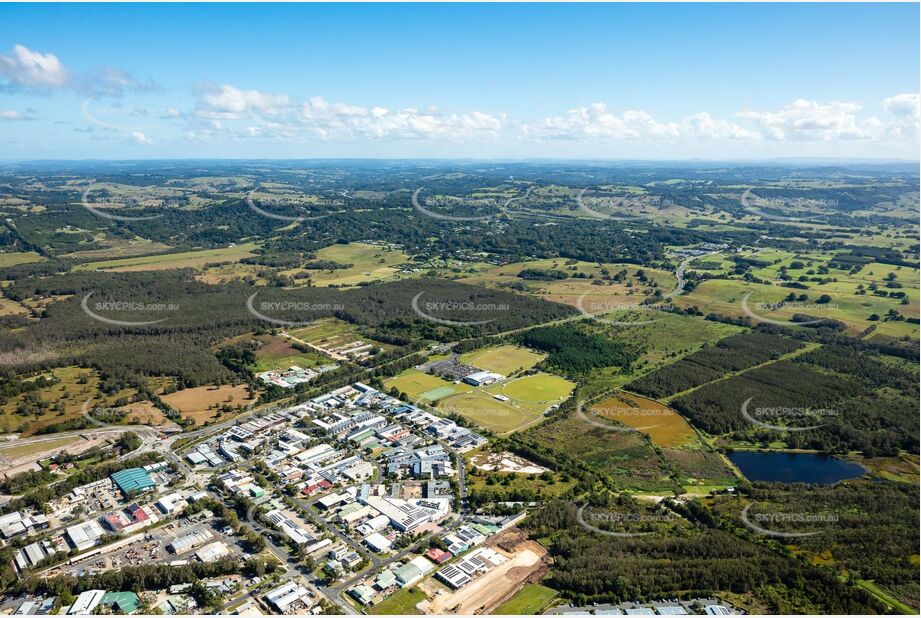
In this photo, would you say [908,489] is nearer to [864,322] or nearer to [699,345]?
[699,345]

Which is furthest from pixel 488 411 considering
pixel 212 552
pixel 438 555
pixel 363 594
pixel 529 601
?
pixel 212 552

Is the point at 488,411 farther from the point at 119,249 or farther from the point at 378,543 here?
the point at 119,249

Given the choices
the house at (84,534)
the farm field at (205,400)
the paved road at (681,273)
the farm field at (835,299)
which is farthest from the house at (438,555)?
the paved road at (681,273)

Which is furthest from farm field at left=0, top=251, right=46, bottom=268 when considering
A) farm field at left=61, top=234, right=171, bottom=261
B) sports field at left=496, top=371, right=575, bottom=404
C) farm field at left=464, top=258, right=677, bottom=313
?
sports field at left=496, top=371, right=575, bottom=404

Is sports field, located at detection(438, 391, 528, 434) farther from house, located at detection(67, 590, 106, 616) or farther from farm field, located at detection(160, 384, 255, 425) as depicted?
house, located at detection(67, 590, 106, 616)

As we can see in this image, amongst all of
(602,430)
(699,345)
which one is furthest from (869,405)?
(602,430)
